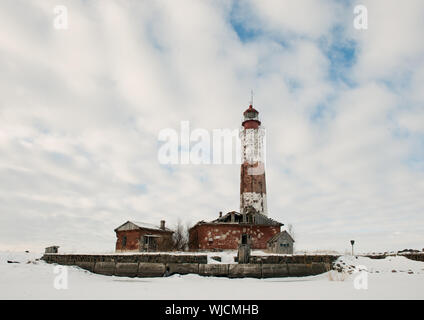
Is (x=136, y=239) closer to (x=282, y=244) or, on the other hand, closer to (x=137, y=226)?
(x=137, y=226)

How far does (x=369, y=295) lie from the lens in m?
12.0

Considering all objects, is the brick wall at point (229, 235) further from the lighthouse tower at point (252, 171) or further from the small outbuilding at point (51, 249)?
the small outbuilding at point (51, 249)

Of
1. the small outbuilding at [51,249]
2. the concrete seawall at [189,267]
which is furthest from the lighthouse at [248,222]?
the small outbuilding at [51,249]

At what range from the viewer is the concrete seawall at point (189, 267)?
20234 millimetres

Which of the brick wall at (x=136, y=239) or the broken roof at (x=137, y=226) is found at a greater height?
the broken roof at (x=137, y=226)

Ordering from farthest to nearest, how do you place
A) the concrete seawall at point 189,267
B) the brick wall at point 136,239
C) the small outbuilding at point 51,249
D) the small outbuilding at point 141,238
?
the brick wall at point 136,239 < the small outbuilding at point 141,238 < the small outbuilding at point 51,249 < the concrete seawall at point 189,267

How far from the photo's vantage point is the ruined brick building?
32625 mm

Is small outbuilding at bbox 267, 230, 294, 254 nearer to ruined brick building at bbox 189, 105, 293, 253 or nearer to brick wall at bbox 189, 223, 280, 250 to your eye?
ruined brick building at bbox 189, 105, 293, 253

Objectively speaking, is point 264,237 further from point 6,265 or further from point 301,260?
point 6,265

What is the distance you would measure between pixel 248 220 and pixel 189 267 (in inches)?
543

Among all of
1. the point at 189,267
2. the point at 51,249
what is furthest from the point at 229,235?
the point at 51,249

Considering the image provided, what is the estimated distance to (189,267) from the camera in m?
20.8
